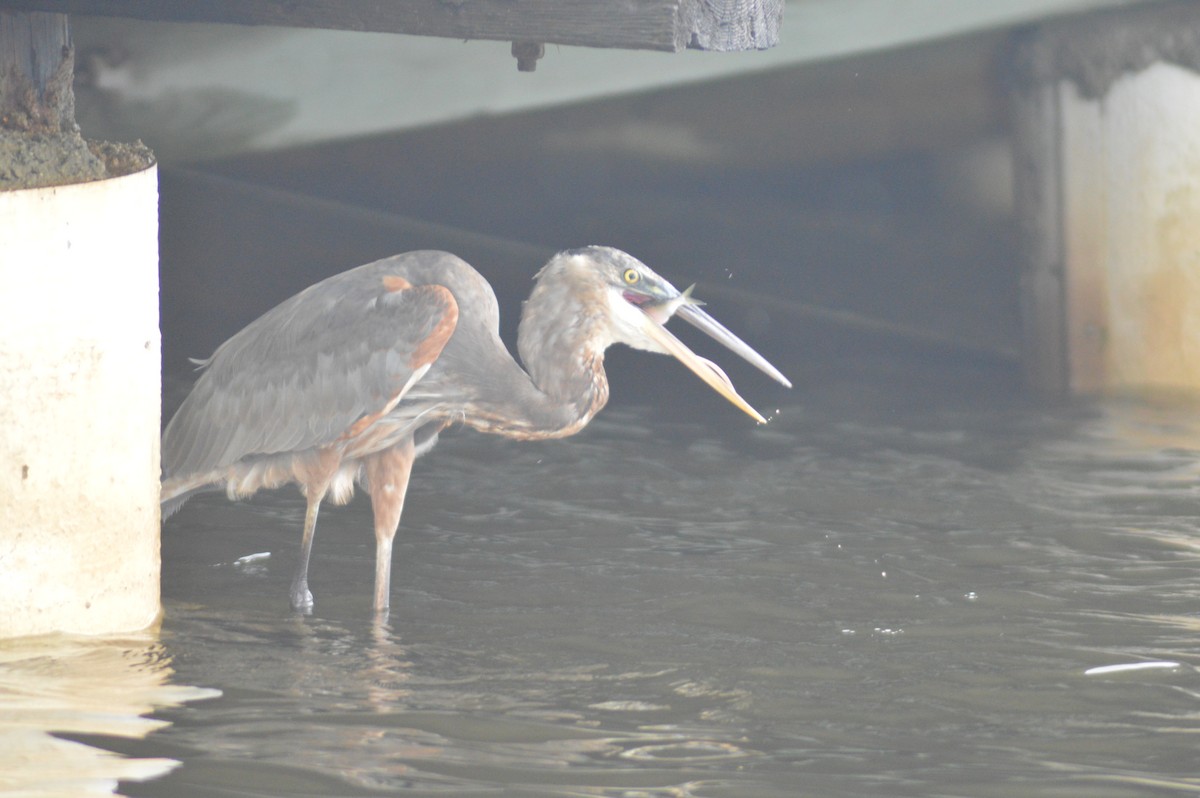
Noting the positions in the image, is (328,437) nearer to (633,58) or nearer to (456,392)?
(456,392)

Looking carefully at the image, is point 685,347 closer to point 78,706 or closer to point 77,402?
point 77,402

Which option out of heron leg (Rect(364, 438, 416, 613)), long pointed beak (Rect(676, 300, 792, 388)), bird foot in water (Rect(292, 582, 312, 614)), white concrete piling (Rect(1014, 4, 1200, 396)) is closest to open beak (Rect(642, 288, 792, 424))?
long pointed beak (Rect(676, 300, 792, 388))

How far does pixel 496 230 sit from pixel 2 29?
22.6ft

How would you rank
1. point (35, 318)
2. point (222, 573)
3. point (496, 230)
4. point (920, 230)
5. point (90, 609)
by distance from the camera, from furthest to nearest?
point (496, 230), point (920, 230), point (222, 573), point (90, 609), point (35, 318)

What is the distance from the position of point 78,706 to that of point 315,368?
5.71ft

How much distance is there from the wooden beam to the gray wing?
103 centimetres

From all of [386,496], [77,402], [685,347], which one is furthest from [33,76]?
[685,347]

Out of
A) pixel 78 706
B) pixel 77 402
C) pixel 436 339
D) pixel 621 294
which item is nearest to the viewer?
pixel 78 706

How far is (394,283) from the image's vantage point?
6859mm

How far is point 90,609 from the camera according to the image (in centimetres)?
628

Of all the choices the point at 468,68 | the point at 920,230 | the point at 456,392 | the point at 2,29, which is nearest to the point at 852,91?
the point at 920,230

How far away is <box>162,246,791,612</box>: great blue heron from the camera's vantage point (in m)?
6.74

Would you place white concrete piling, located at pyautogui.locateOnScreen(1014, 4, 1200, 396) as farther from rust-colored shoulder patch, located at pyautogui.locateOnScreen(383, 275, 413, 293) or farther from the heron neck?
rust-colored shoulder patch, located at pyautogui.locateOnScreen(383, 275, 413, 293)

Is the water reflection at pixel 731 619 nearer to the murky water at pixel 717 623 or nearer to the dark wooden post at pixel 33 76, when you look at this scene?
the murky water at pixel 717 623
